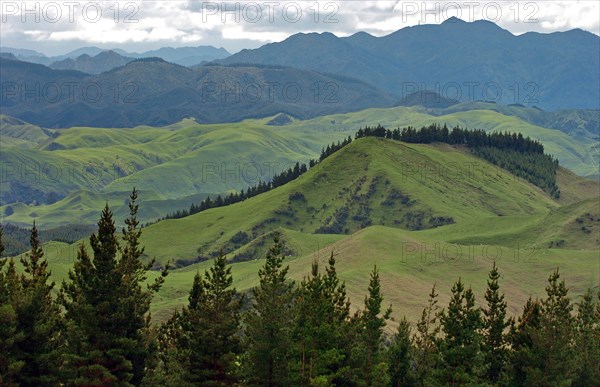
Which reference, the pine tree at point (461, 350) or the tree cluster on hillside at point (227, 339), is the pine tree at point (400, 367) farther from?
the pine tree at point (461, 350)

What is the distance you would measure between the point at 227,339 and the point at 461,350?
1856cm

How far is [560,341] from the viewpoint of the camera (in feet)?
221

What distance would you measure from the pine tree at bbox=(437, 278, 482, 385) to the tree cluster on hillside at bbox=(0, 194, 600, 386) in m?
0.09

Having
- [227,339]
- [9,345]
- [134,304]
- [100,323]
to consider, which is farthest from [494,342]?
[9,345]

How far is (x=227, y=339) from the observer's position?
61.2 meters

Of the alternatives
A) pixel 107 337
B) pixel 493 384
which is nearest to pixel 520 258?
pixel 493 384

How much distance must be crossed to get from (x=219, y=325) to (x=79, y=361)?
10708 millimetres

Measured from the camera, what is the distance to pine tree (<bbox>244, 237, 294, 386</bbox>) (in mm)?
60500

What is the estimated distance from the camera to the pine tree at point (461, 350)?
63.8 metres

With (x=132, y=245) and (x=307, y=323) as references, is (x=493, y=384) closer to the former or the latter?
(x=307, y=323)

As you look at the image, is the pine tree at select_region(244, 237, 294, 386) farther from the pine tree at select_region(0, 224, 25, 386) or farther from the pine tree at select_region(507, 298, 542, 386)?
the pine tree at select_region(507, 298, 542, 386)

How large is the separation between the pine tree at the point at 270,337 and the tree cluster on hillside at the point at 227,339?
0.09 meters

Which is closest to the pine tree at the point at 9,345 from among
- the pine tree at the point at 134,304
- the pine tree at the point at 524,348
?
the pine tree at the point at 134,304

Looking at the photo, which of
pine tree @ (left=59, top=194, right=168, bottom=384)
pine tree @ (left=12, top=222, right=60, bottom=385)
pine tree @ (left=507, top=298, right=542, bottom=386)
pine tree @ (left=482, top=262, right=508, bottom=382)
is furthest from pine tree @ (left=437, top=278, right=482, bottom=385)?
pine tree @ (left=12, top=222, right=60, bottom=385)
